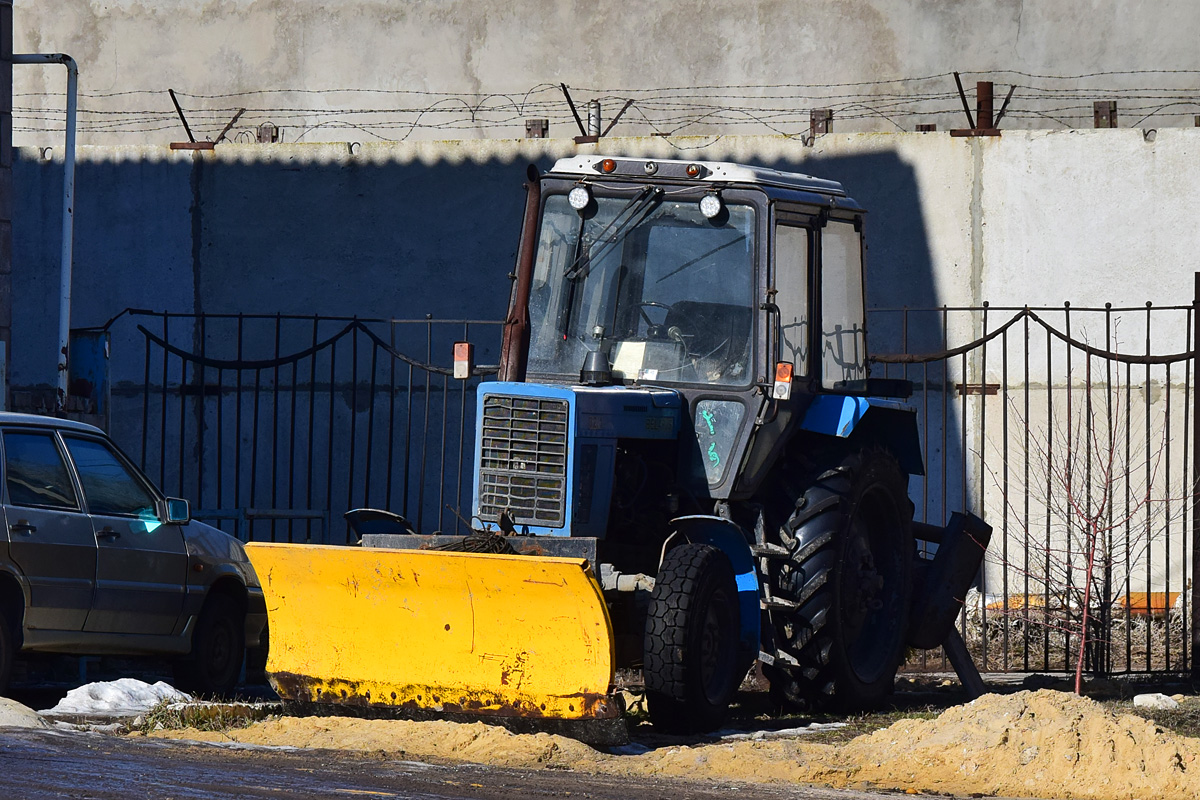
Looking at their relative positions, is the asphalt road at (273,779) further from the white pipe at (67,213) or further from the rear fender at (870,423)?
the white pipe at (67,213)

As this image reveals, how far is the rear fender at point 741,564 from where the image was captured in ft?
26.8

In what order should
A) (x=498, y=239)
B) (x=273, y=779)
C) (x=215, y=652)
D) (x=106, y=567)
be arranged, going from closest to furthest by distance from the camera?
(x=273, y=779) → (x=106, y=567) → (x=215, y=652) → (x=498, y=239)

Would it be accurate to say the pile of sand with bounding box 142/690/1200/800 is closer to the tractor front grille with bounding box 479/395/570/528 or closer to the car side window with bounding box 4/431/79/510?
the tractor front grille with bounding box 479/395/570/528

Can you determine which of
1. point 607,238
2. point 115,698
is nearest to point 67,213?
point 115,698

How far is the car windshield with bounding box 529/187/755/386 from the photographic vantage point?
28.3 feet

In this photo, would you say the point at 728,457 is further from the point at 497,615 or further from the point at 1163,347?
the point at 1163,347

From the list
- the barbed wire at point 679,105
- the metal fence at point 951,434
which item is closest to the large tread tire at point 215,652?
the metal fence at point 951,434

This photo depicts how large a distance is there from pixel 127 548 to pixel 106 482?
41 cm

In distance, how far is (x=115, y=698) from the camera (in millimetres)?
8703

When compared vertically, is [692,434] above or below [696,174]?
below

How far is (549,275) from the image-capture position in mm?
8883

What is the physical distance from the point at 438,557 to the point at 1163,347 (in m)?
8.62

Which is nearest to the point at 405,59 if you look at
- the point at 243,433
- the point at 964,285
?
the point at 243,433

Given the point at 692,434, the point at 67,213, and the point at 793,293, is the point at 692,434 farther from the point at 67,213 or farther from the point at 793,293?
the point at 67,213
